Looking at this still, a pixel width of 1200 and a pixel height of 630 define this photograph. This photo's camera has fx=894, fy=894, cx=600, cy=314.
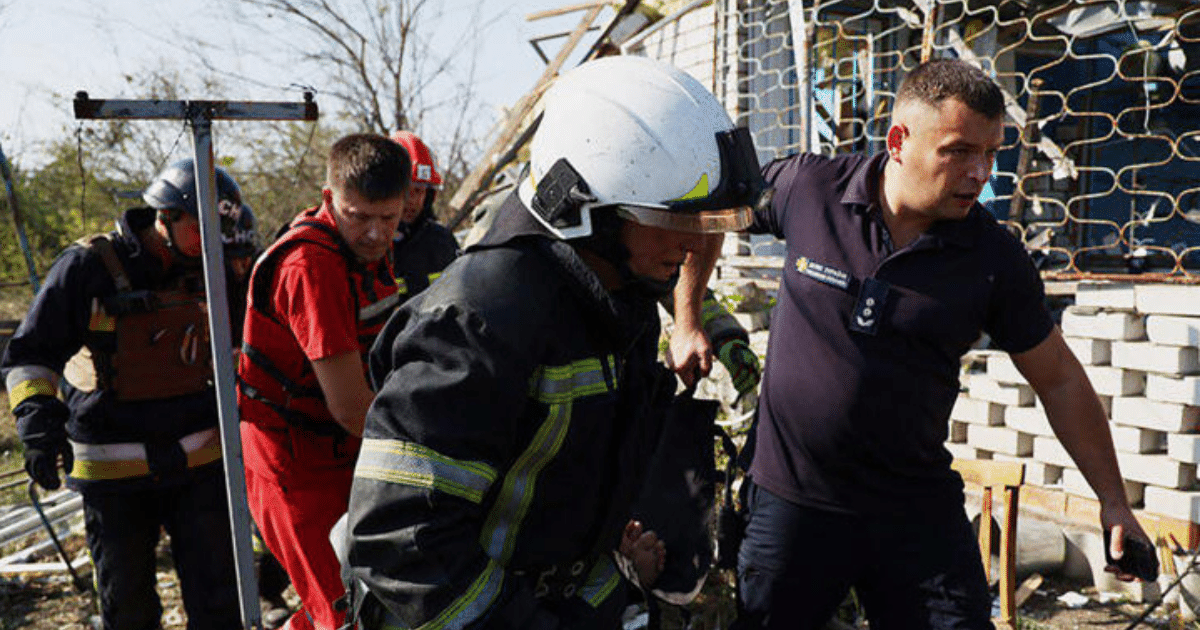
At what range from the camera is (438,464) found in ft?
4.64

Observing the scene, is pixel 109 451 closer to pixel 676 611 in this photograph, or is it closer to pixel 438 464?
pixel 676 611

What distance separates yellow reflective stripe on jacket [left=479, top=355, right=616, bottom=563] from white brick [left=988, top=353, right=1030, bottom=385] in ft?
12.7

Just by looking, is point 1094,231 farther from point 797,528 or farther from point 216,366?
point 216,366

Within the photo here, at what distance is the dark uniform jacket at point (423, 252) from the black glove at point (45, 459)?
1518mm

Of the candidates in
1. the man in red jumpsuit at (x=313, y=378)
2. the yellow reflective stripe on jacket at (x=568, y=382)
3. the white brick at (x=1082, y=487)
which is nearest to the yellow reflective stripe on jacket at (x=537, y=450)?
the yellow reflective stripe on jacket at (x=568, y=382)

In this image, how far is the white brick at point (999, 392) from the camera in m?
4.81

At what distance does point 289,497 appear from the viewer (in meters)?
3.03

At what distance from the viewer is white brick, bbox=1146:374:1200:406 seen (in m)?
4.09

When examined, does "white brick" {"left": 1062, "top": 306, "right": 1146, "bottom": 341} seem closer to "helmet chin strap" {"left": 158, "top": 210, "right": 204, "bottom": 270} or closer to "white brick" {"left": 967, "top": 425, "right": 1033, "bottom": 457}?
"white brick" {"left": 967, "top": 425, "right": 1033, "bottom": 457}

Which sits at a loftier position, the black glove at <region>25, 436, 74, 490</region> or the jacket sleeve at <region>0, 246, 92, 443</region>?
the jacket sleeve at <region>0, 246, 92, 443</region>

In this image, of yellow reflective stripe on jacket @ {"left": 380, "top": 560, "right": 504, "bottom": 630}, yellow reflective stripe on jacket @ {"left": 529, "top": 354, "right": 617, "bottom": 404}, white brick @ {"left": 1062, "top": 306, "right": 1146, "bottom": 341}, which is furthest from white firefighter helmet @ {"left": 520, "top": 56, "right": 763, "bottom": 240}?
white brick @ {"left": 1062, "top": 306, "right": 1146, "bottom": 341}

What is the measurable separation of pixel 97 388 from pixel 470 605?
8.98ft

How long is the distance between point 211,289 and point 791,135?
6318mm

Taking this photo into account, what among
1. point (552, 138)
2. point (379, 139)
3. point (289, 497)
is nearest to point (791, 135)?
point (379, 139)
